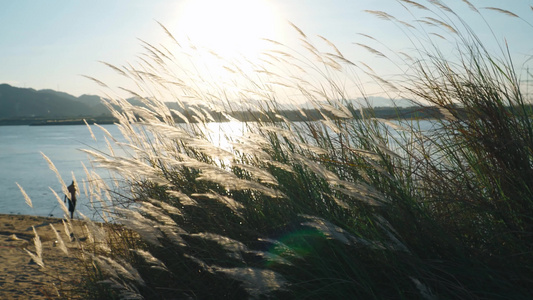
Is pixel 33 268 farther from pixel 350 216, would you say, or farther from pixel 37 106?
pixel 37 106

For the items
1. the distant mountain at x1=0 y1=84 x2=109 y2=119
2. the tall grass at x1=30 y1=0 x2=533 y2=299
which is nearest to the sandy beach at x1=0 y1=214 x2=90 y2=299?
the tall grass at x1=30 y1=0 x2=533 y2=299

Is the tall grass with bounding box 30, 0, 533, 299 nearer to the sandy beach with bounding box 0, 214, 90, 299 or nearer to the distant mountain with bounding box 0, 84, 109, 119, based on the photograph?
the sandy beach with bounding box 0, 214, 90, 299

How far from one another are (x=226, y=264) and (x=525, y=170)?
1.59 metres

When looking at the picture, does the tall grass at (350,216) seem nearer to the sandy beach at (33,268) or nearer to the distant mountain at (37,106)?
the sandy beach at (33,268)

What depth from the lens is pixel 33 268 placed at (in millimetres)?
3023

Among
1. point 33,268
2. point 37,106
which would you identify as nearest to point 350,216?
point 33,268

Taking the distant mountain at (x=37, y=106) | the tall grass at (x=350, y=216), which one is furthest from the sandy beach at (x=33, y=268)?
the distant mountain at (x=37, y=106)

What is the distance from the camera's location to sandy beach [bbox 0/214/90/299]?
2.50 metres

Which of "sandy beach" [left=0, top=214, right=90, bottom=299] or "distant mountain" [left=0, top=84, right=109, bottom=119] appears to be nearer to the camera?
"sandy beach" [left=0, top=214, right=90, bottom=299]

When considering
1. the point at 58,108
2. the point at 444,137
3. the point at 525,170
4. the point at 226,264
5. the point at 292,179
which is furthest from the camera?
the point at 58,108

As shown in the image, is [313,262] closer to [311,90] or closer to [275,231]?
[275,231]

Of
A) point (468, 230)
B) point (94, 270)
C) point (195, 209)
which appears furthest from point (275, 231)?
point (94, 270)

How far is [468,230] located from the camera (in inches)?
71.7

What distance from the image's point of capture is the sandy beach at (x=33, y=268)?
8.21 ft
